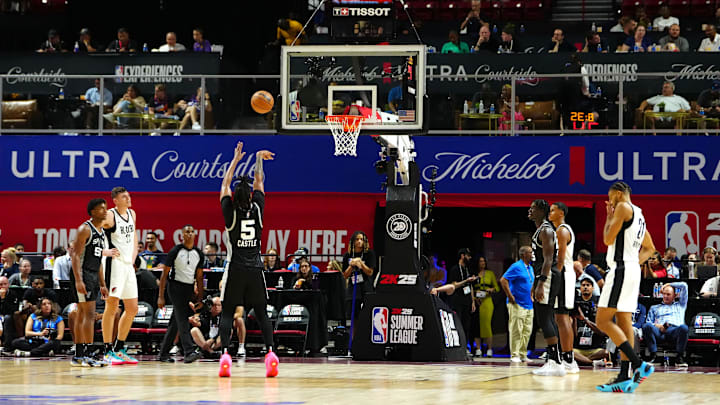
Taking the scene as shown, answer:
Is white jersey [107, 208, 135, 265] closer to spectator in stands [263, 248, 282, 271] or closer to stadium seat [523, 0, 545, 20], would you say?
spectator in stands [263, 248, 282, 271]

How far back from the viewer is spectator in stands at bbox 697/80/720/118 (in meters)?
18.1

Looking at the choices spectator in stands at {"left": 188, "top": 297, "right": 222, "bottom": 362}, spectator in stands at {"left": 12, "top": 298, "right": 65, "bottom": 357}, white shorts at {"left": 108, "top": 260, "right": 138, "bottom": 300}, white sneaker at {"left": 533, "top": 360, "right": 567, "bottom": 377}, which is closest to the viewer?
white sneaker at {"left": 533, "top": 360, "right": 567, "bottom": 377}

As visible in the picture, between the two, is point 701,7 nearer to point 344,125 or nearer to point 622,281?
point 344,125

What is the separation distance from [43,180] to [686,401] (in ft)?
47.4

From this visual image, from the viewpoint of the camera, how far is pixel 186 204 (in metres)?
19.9

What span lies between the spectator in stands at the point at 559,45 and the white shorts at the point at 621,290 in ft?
38.5

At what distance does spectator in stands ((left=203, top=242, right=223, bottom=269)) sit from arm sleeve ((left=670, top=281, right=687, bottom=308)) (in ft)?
25.4

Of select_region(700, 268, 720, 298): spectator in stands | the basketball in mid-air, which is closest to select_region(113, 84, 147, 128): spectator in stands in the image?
the basketball in mid-air

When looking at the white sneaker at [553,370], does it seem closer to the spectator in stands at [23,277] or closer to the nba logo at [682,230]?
the nba logo at [682,230]

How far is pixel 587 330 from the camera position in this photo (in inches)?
600

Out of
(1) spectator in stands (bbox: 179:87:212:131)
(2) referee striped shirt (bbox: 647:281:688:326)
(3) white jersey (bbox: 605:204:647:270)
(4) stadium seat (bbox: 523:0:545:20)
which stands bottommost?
(2) referee striped shirt (bbox: 647:281:688:326)

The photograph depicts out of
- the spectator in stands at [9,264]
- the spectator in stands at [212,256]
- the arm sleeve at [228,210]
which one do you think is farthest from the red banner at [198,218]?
the arm sleeve at [228,210]

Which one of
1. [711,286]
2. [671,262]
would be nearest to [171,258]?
[711,286]

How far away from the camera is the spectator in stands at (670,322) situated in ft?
49.3
